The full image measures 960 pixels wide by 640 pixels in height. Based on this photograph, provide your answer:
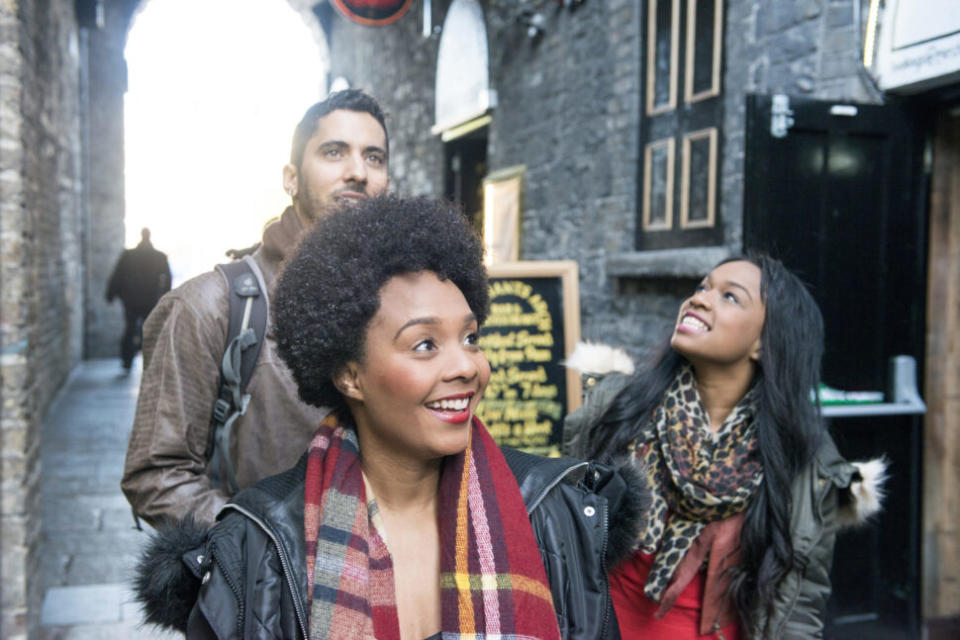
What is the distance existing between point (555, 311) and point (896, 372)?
5.86 ft

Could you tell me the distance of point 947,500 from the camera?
Result: 4.45 meters

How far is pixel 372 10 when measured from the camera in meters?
6.59

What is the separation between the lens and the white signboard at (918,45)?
3805mm

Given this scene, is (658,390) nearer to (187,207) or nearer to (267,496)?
(267,496)

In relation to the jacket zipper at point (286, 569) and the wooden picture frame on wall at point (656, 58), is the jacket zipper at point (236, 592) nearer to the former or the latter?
the jacket zipper at point (286, 569)

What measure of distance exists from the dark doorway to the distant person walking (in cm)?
427

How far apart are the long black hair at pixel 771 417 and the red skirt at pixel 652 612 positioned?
108 millimetres

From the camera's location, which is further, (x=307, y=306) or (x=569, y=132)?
(x=569, y=132)

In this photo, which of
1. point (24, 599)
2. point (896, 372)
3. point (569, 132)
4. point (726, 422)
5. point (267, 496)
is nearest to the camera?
point (267, 496)

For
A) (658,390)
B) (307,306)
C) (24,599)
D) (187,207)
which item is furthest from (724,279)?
(187,207)

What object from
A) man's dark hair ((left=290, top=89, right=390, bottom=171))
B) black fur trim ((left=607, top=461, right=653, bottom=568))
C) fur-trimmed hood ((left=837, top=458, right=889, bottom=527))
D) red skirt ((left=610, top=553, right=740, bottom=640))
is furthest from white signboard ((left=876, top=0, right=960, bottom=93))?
black fur trim ((left=607, top=461, right=653, bottom=568))

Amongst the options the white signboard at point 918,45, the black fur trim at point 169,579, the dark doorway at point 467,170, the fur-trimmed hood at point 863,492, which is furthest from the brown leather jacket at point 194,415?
the dark doorway at point 467,170

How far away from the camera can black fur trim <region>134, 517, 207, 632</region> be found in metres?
1.46

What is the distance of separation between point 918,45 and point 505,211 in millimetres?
5328
